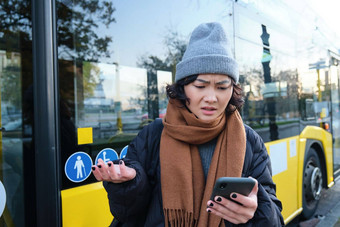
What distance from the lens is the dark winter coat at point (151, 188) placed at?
107cm

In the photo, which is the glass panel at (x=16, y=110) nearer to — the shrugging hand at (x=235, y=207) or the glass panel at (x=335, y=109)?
the shrugging hand at (x=235, y=207)

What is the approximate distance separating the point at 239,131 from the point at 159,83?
112cm

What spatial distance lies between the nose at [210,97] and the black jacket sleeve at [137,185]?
0.28 m

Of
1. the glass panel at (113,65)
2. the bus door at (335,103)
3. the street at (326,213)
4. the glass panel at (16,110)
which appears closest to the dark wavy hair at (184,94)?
the glass panel at (113,65)

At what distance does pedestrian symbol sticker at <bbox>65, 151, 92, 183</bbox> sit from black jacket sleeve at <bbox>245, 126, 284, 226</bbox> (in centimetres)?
102

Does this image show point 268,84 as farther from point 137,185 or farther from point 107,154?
point 137,185

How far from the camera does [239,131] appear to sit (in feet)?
4.10

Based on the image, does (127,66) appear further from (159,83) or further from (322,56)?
(322,56)

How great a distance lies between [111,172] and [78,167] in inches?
31.5

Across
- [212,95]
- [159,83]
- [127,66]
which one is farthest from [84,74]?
[212,95]

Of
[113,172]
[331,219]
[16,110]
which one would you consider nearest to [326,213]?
[331,219]

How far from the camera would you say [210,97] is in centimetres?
120

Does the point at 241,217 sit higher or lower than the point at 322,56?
lower

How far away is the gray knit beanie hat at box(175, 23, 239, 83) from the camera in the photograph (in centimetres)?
120
